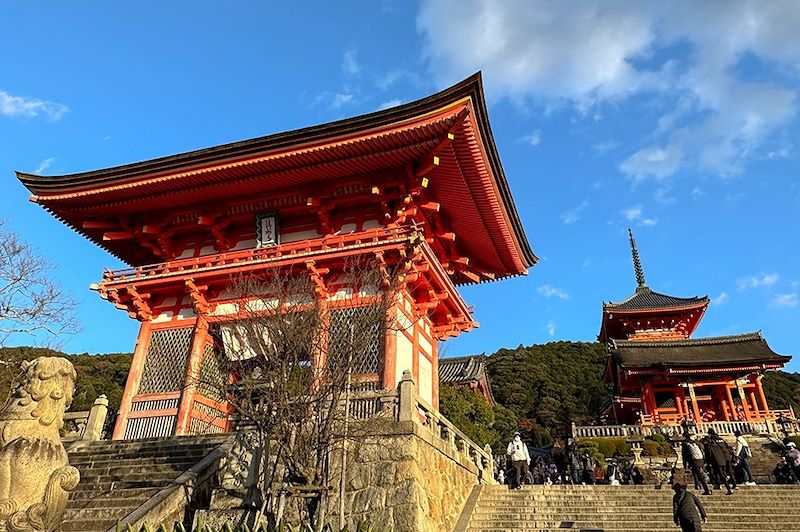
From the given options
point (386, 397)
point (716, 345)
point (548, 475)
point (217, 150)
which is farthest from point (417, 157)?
point (716, 345)

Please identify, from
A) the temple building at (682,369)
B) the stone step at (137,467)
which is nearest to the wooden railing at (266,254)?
the stone step at (137,467)

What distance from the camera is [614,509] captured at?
11484 mm

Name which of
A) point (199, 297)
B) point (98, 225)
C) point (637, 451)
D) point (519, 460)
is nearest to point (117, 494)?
point (199, 297)

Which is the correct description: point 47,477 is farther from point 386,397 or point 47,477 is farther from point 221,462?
point 386,397

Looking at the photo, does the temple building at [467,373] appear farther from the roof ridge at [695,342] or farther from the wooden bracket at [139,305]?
the wooden bracket at [139,305]

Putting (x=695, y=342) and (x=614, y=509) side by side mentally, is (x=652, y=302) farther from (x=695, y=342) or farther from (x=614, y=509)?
(x=614, y=509)

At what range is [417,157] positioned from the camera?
45.9 ft

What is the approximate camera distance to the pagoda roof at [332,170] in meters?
13.2

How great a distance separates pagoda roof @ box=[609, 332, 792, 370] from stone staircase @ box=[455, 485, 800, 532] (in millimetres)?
19859

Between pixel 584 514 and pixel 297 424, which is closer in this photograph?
pixel 297 424

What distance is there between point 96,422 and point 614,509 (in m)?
12.2

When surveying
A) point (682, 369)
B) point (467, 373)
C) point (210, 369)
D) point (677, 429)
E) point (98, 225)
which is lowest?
point (210, 369)

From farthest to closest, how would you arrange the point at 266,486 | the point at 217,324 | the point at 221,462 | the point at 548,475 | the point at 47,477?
the point at 548,475
the point at 217,324
the point at 221,462
the point at 266,486
the point at 47,477

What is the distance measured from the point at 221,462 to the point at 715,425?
2550 cm
